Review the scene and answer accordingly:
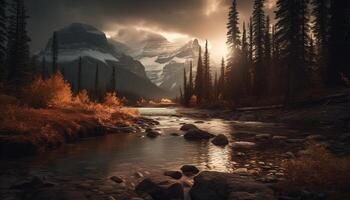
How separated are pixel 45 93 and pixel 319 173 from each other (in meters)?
24.9

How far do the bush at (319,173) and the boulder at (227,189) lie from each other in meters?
1.05

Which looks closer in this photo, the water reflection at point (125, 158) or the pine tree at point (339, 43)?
the water reflection at point (125, 158)

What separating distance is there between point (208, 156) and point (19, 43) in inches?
1754

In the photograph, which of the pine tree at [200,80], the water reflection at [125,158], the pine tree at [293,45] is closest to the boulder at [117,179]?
the water reflection at [125,158]

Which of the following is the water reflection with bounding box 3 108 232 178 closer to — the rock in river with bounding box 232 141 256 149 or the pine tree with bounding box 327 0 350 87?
the rock in river with bounding box 232 141 256 149

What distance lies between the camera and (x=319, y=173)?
27.5 feet

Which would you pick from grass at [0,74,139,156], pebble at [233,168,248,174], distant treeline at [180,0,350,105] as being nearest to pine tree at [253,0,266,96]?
distant treeline at [180,0,350,105]

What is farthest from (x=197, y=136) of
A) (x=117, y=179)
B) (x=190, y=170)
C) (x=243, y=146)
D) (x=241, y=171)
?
(x=117, y=179)

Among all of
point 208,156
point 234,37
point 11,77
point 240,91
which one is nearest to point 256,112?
point 240,91

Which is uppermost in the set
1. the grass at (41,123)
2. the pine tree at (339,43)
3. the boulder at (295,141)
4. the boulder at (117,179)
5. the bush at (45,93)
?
the pine tree at (339,43)

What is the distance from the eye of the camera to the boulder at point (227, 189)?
767cm

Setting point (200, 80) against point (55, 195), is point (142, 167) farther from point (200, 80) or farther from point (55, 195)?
point (200, 80)

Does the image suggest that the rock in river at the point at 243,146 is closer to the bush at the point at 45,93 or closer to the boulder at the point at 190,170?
the boulder at the point at 190,170

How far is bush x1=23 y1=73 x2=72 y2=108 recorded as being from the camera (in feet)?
88.3
